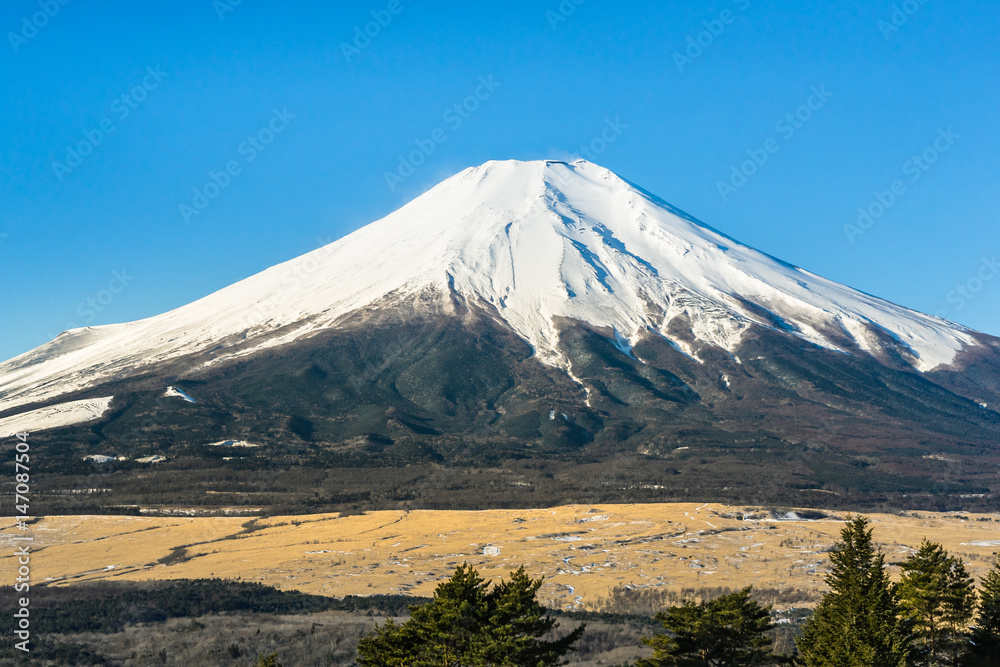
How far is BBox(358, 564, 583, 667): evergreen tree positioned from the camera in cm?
2016

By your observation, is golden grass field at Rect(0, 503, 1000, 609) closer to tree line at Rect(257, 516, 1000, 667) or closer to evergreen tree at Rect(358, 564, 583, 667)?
tree line at Rect(257, 516, 1000, 667)

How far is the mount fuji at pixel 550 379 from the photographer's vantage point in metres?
116

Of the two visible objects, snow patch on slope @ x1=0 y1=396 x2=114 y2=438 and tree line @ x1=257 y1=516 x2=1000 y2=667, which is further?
snow patch on slope @ x1=0 y1=396 x2=114 y2=438

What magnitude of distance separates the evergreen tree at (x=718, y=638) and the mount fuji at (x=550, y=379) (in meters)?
Answer: 74.2

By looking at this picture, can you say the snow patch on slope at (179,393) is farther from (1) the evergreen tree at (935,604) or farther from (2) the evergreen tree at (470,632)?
(1) the evergreen tree at (935,604)

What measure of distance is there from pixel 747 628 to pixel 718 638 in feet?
2.99

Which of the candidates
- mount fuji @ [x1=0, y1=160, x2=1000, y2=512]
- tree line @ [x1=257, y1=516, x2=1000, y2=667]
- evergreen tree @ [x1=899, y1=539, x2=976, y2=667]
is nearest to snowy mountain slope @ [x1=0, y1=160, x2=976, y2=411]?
mount fuji @ [x1=0, y1=160, x2=1000, y2=512]

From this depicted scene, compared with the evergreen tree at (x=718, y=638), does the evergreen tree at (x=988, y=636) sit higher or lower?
lower

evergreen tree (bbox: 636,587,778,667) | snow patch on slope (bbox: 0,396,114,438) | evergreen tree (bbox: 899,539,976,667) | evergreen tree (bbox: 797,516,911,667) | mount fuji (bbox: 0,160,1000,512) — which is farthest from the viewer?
snow patch on slope (bbox: 0,396,114,438)

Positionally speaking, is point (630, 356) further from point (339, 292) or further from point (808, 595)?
point (808, 595)

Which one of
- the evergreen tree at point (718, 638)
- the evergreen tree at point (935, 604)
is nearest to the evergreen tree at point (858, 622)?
the evergreen tree at point (935, 604)

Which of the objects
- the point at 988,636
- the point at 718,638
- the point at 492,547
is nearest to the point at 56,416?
the point at 492,547

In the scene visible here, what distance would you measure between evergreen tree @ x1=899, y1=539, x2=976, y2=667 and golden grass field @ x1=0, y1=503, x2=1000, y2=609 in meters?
22.5

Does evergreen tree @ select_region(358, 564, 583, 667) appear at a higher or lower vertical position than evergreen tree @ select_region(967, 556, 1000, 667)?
higher
